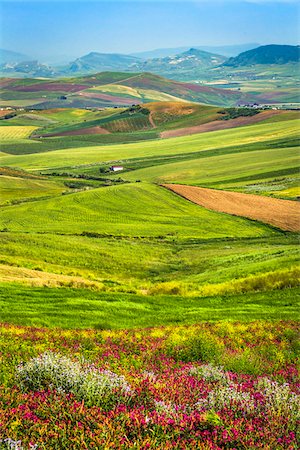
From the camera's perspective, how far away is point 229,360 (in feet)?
54.4

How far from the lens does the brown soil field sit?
74.8 m

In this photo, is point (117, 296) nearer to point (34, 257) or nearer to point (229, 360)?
point (229, 360)

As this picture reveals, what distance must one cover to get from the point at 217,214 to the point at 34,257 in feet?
127

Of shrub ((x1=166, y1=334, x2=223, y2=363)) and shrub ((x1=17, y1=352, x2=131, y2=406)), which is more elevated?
shrub ((x1=17, y1=352, x2=131, y2=406))

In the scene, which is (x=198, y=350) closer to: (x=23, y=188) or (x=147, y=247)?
(x=147, y=247)

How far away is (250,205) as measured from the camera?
84125 mm

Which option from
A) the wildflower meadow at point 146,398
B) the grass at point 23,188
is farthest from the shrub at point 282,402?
the grass at point 23,188

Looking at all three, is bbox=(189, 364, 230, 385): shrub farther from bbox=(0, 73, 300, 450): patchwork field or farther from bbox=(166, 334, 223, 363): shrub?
bbox=(166, 334, 223, 363): shrub

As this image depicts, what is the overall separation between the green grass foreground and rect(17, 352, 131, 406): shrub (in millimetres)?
8707

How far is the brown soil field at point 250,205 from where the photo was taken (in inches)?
2945

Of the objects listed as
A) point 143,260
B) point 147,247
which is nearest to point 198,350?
point 143,260

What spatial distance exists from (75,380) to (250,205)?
74861 mm

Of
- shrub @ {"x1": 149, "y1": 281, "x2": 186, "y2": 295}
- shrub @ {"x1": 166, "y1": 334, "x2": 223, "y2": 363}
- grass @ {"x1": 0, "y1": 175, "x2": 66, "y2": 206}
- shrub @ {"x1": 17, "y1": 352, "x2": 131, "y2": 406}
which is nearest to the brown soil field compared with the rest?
grass @ {"x1": 0, "y1": 175, "x2": 66, "y2": 206}

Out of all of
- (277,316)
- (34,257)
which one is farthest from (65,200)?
(277,316)
